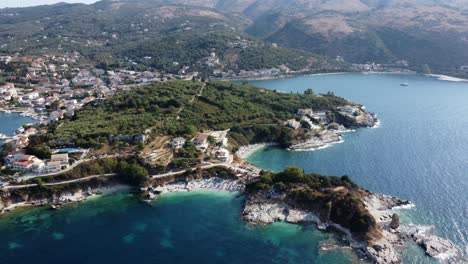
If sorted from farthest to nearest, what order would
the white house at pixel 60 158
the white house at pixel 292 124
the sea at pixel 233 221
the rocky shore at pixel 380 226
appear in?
the white house at pixel 292 124, the white house at pixel 60 158, the sea at pixel 233 221, the rocky shore at pixel 380 226


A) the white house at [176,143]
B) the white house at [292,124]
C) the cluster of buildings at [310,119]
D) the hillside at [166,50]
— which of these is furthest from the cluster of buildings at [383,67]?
the white house at [176,143]

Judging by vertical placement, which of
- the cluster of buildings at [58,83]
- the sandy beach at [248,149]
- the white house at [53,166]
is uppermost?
the white house at [53,166]

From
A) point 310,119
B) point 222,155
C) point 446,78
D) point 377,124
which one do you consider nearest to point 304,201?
point 222,155

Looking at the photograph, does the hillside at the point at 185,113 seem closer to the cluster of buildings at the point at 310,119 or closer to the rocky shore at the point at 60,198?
the cluster of buildings at the point at 310,119

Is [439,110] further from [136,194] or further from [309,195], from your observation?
[136,194]

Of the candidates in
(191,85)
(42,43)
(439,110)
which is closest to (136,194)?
(191,85)

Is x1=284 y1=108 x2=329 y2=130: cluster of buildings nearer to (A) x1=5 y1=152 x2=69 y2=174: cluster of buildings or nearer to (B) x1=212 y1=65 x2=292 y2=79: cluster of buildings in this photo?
(A) x1=5 y1=152 x2=69 y2=174: cluster of buildings
